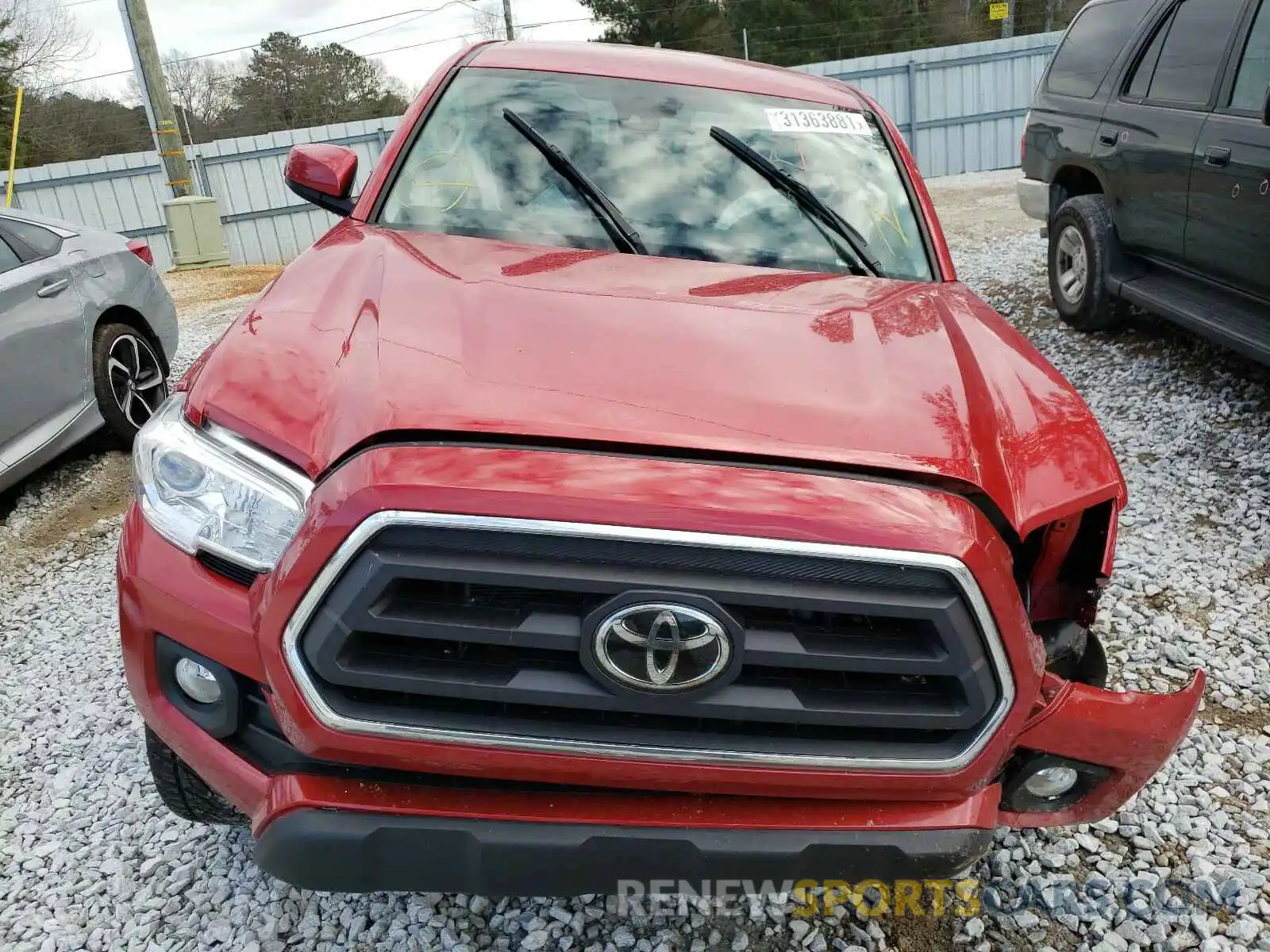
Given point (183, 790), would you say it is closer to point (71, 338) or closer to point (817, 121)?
point (817, 121)

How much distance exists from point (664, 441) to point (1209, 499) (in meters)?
3.47

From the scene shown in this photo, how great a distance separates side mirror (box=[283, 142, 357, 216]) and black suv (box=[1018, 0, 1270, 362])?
11.6 feet

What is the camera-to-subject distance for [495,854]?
4.65 feet

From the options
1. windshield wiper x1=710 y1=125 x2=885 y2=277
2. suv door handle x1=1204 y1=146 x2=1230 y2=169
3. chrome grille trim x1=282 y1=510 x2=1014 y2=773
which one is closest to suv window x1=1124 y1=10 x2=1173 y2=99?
suv door handle x1=1204 y1=146 x2=1230 y2=169

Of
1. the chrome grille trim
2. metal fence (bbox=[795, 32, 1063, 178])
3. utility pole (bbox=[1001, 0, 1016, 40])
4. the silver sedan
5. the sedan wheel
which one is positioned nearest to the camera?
the chrome grille trim

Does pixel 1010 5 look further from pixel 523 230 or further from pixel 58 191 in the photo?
pixel 523 230

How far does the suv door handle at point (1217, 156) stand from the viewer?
13.4ft

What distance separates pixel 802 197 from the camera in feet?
8.30

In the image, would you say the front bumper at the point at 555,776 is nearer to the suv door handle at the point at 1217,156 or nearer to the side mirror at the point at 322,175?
the side mirror at the point at 322,175

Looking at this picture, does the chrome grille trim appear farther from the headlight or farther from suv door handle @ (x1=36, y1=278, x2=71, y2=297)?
suv door handle @ (x1=36, y1=278, x2=71, y2=297)

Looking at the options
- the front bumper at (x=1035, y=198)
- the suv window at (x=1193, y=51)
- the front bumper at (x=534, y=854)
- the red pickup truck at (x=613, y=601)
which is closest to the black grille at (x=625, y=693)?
the red pickup truck at (x=613, y=601)

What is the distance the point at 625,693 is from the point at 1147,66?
207 inches

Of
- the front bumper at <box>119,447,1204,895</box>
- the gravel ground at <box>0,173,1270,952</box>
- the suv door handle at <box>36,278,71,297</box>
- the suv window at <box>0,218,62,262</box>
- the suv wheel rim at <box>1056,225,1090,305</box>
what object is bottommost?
the gravel ground at <box>0,173,1270,952</box>

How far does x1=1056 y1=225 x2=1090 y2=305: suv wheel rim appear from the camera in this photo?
5465 mm
